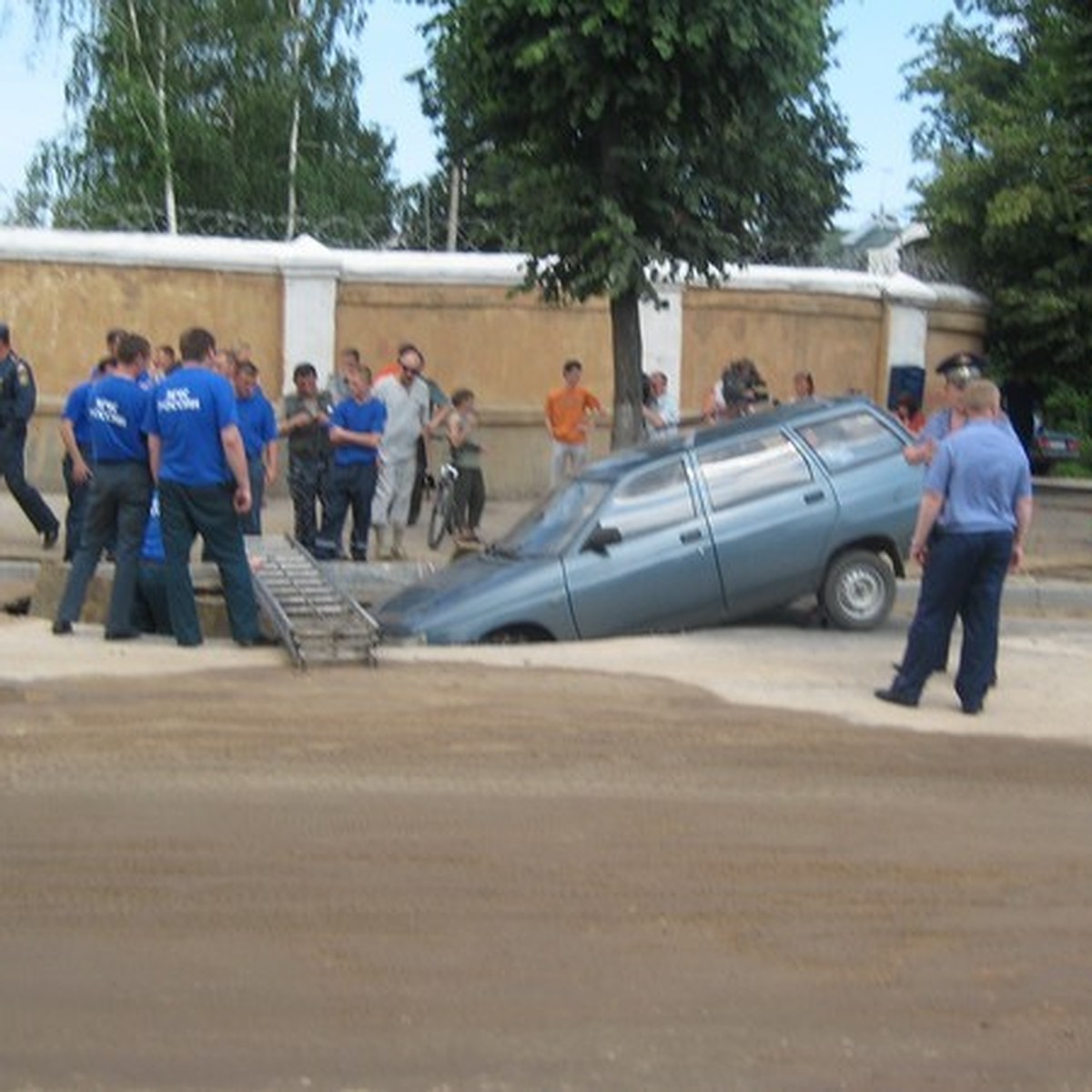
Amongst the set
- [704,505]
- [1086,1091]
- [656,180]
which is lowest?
[1086,1091]

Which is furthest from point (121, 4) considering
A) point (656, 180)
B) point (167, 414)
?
point (167, 414)

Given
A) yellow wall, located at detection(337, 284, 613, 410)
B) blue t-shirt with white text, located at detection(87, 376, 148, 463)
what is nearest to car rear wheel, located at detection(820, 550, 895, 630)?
blue t-shirt with white text, located at detection(87, 376, 148, 463)

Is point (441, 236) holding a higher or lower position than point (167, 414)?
higher

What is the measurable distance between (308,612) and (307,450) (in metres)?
5.37

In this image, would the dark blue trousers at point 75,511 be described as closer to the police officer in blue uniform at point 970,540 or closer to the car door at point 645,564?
the car door at point 645,564

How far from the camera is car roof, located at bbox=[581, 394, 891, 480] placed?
44.1 ft

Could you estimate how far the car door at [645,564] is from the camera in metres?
12.7

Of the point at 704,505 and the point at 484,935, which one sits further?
the point at 704,505

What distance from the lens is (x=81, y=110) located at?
39594 mm

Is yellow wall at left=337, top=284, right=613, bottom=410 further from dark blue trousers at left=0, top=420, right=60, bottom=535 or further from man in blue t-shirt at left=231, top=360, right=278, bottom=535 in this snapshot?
man in blue t-shirt at left=231, top=360, right=278, bottom=535

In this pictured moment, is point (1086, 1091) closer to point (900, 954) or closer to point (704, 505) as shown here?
point (900, 954)

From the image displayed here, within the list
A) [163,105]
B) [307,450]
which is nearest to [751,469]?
[307,450]

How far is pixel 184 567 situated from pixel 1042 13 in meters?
22.2

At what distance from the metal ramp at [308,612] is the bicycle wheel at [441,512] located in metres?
4.32
